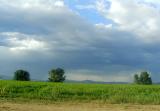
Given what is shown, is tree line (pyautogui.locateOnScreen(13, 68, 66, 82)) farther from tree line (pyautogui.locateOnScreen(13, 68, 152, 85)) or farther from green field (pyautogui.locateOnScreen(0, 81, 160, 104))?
green field (pyautogui.locateOnScreen(0, 81, 160, 104))

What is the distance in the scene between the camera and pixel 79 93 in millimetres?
37312

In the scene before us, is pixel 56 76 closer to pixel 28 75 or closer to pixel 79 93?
pixel 28 75

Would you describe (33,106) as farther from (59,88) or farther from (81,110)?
(59,88)

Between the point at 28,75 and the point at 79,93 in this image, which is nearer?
the point at 79,93

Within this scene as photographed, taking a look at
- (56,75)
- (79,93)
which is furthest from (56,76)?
(79,93)

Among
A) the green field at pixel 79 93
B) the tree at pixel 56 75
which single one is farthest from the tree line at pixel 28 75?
the green field at pixel 79 93

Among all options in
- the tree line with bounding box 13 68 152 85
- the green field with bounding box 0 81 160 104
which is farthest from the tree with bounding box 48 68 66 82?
the green field with bounding box 0 81 160 104

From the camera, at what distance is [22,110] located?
2567 cm

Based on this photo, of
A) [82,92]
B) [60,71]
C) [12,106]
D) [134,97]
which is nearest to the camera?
[12,106]

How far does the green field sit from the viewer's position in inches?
1341

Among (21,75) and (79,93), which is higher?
(21,75)

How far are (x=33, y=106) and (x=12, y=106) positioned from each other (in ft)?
4.27

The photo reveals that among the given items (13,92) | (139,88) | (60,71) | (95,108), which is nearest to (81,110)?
(95,108)

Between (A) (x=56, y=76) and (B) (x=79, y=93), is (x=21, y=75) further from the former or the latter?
(B) (x=79, y=93)
